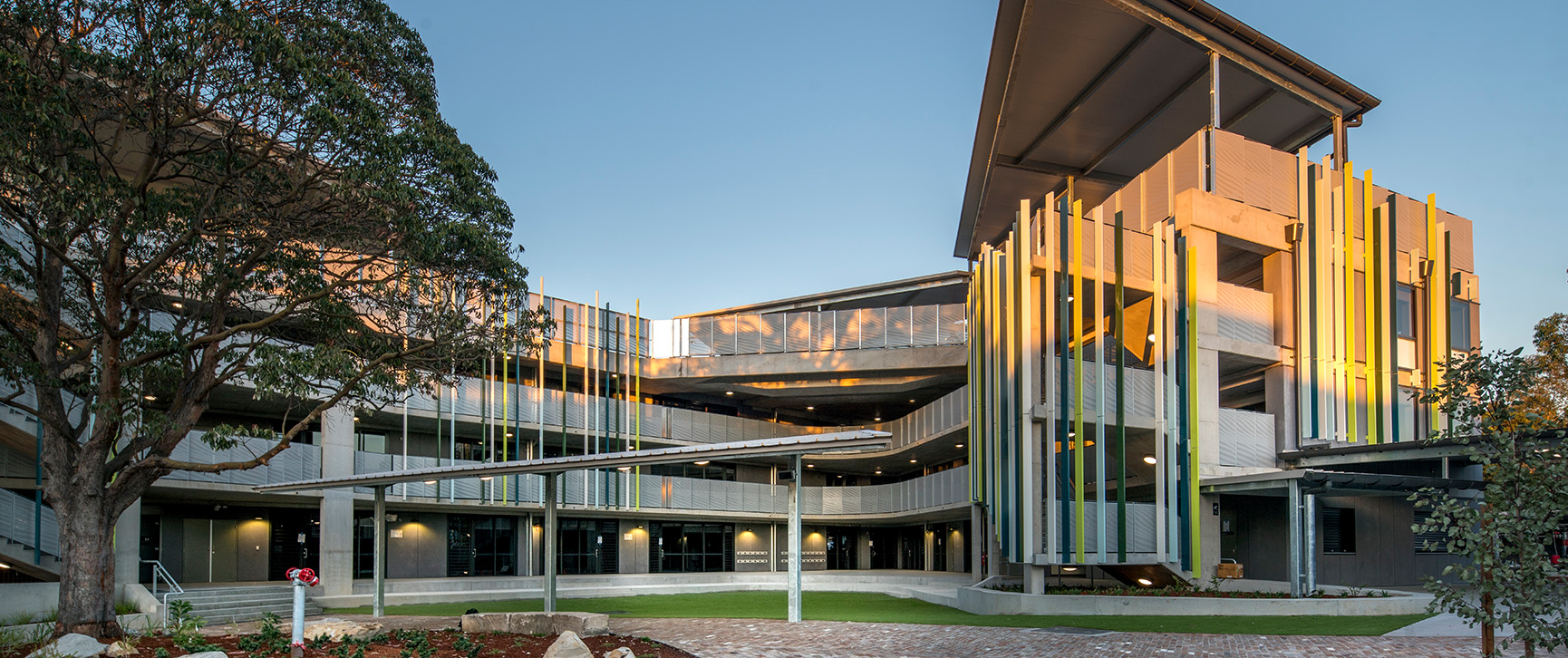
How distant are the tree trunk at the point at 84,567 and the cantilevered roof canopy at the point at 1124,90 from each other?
75.1 feet

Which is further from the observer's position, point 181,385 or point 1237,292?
point 1237,292

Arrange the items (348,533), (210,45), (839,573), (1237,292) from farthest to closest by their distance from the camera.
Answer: (839,573) → (348,533) → (1237,292) → (210,45)

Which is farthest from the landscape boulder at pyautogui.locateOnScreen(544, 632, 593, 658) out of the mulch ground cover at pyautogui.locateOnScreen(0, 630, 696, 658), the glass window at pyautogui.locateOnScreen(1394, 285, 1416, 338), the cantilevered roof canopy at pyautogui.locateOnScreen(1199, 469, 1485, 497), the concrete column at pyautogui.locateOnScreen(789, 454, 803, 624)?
the glass window at pyautogui.locateOnScreen(1394, 285, 1416, 338)

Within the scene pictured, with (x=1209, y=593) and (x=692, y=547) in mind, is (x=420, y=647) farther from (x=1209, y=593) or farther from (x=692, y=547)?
(x=692, y=547)

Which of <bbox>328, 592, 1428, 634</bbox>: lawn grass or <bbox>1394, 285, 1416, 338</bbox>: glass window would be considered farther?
<bbox>1394, 285, 1416, 338</bbox>: glass window

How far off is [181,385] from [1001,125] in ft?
80.3

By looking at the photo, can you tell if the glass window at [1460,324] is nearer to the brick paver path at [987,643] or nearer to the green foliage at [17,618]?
the brick paver path at [987,643]

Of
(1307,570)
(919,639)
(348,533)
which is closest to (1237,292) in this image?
(1307,570)

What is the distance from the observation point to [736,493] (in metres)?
40.6

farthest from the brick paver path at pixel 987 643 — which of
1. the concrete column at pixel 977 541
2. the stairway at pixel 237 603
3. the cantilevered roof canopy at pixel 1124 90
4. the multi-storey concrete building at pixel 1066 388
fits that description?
the cantilevered roof canopy at pixel 1124 90

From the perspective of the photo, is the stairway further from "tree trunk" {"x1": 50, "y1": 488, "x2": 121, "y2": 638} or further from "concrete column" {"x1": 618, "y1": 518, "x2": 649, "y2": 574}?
"concrete column" {"x1": 618, "y1": 518, "x2": 649, "y2": 574}

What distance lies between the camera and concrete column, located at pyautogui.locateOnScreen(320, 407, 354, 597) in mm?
29750

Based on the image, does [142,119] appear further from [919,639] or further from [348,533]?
[348,533]

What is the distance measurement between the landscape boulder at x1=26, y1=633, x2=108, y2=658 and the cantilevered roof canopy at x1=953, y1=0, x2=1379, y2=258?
2357 cm
